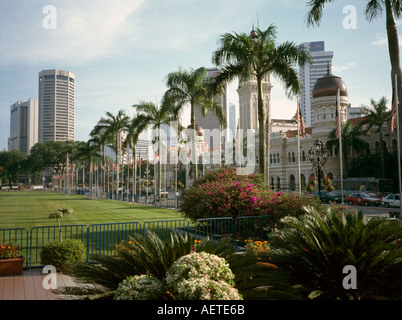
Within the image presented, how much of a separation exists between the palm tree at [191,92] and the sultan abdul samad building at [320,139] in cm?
3099

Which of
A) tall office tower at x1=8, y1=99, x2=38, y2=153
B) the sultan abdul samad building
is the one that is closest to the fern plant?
the sultan abdul samad building

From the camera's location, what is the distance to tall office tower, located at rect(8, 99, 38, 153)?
123 metres

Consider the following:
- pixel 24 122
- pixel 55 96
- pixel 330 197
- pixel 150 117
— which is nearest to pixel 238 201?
pixel 150 117

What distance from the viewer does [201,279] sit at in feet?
13.6

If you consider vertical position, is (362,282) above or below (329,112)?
below

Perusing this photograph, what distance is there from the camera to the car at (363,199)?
3716cm

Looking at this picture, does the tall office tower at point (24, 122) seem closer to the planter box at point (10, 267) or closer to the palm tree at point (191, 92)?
the palm tree at point (191, 92)

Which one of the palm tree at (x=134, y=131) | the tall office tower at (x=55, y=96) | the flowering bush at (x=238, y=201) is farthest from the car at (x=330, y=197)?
the tall office tower at (x=55, y=96)

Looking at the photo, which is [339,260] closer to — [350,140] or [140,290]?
[140,290]

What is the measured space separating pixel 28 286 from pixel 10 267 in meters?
1.44
